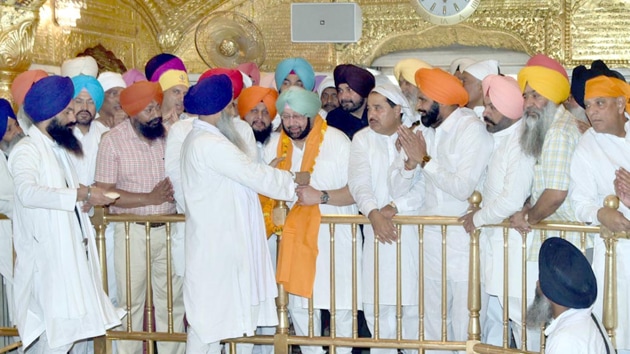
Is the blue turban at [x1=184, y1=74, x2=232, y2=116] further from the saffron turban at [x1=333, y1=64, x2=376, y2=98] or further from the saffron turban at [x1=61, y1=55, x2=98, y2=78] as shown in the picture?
the saffron turban at [x1=61, y1=55, x2=98, y2=78]

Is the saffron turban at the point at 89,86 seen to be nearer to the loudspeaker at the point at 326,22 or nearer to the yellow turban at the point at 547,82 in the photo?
the yellow turban at the point at 547,82

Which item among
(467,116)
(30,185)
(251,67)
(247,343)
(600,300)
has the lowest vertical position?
(247,343)

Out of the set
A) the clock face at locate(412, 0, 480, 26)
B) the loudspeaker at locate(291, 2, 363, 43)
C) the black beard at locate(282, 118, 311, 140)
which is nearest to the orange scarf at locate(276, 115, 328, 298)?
the black beard at locate(282, 118, 311, 140)

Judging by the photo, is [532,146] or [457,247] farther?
[457,247]

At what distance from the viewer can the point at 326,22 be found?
1054 centimetres

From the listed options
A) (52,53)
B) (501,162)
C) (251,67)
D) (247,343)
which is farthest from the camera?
(52,53)

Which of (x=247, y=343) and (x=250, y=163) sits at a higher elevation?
(x=250, y=163)

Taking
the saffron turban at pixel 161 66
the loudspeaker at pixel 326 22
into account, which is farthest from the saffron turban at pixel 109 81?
the loudspeaker at pixel 326 22

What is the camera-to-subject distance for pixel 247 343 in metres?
5.34

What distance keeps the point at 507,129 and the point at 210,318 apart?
1.86 meters

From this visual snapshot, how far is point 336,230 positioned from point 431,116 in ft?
2.74

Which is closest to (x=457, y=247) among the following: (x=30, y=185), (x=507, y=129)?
(x=507, y=129)

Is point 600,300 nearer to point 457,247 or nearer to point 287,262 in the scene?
point 457,247

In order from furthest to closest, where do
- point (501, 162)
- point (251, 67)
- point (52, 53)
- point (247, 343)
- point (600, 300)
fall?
point (52, 53) → point (251, 67) → point (247, 343) → point (501, 162) → point (600, 300)
